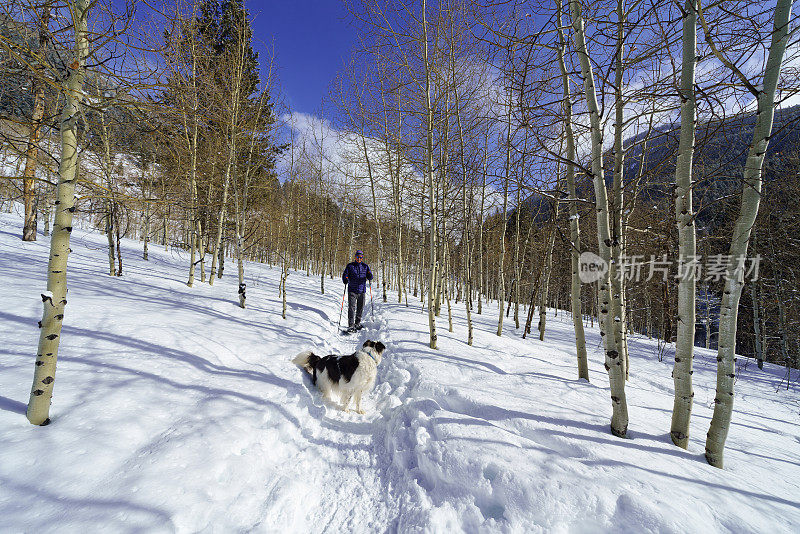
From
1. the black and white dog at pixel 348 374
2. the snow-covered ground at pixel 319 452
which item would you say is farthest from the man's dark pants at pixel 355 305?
the black and white dog at pixel 348 374

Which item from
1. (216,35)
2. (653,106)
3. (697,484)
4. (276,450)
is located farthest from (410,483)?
(216,35)

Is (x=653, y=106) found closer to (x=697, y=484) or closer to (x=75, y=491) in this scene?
(x=697, y=484)

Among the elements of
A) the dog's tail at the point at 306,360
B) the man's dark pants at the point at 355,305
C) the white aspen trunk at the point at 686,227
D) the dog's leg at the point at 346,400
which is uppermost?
the white aspen trunk at the point at 686,227

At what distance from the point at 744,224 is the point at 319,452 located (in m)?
5.06

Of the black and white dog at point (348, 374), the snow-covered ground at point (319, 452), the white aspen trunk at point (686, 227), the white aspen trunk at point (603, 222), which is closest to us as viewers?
the snow-covered ground at point (319, 452)

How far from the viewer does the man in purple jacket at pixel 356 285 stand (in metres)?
8.21

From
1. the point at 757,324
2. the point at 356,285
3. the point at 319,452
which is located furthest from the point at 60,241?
the point at 757,324

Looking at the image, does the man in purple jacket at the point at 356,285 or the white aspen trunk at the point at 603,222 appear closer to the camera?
the white aspen trunk at the point at 603,222

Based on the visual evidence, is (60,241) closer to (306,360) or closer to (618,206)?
(306,360)

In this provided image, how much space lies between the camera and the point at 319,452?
304cm

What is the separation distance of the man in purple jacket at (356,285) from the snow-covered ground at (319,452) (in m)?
3.37

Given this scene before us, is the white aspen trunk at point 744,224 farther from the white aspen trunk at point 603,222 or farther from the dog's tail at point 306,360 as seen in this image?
the dog's tail at point 306,360

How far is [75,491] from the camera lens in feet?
6.00

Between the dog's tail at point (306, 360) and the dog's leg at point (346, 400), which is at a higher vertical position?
the dog's tail at point (306, 360)
